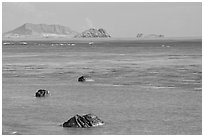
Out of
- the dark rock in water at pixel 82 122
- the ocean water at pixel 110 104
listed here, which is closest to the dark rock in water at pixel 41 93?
the ocean water at pixel 110 104

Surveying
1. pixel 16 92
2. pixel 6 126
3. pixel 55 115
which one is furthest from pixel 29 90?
pixel 6 126

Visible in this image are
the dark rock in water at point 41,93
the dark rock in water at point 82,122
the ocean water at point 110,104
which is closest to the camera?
the ocean water at point 110,104

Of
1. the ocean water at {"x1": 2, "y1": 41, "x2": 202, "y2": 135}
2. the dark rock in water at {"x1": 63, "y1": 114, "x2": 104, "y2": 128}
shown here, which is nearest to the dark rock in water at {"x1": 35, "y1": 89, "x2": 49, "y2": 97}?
the ocean water at {"x1": 2, "y1": 41, "x2": 202, "y2": 135}

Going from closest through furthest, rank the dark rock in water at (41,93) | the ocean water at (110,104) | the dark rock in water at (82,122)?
the ocean water at (110,104), the dark rock in water at (82,122), the dark rock in water at (41,93)

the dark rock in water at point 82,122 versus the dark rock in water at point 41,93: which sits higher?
the dark rock in water at point 41,93

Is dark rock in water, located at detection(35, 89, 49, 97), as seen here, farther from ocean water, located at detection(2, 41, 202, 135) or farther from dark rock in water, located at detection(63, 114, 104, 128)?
dark rock in water, located at detection(63, 114, 104, 128)

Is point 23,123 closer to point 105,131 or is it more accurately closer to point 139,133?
point 105,131

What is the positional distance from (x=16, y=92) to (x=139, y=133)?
18.5 meters

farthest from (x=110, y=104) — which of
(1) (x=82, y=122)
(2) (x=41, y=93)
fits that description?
(1) (x=82, y=122)

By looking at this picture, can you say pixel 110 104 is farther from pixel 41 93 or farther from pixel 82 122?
pixel 82 122

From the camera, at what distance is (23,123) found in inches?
1232

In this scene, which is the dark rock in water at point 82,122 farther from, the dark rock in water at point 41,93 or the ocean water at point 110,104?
the dark rock in water at point 41,93

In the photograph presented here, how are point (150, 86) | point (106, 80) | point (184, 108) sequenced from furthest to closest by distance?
point (106, 80)
point (150, 86)
point (184, 108)

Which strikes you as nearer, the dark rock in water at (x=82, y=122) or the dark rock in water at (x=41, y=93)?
the dark rock in water at (x=82, y=122)
